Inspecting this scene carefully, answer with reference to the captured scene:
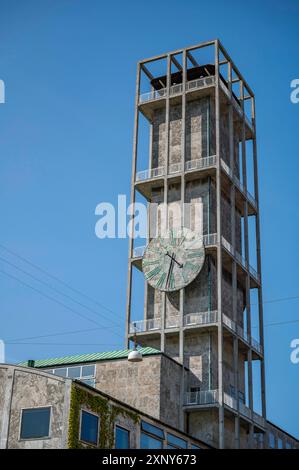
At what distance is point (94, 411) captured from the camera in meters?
40.7

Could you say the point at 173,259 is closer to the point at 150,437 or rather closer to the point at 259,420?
the point at 259,420

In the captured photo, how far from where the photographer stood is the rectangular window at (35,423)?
39.4m

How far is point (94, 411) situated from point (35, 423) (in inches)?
116

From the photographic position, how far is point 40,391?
4047cm

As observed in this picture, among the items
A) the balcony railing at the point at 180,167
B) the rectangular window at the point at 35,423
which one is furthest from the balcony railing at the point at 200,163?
the rectangular window at the point at 35,423

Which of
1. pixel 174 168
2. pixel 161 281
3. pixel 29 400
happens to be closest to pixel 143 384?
pixel 161 281

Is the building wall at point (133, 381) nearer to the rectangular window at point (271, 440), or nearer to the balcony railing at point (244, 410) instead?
the balcony railing at point (244, 410)

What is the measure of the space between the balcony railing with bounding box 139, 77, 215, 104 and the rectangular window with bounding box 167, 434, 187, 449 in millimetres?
36376

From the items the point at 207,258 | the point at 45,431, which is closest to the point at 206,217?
the point at 207,258

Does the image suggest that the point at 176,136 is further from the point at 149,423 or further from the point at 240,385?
the point at 149,423

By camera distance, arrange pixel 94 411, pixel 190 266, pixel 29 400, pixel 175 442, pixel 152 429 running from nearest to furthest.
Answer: pixel 29 400
pixel 94 411
pixel 152 429
pixel 175 442
pixel 190 266

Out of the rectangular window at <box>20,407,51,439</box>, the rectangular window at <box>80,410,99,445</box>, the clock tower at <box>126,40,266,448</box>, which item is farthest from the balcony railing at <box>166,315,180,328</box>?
the rectangular window at <box>20,407,51,439</box>

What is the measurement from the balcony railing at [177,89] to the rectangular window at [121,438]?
39.2m

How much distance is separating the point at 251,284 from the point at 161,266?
9664 millimetres
